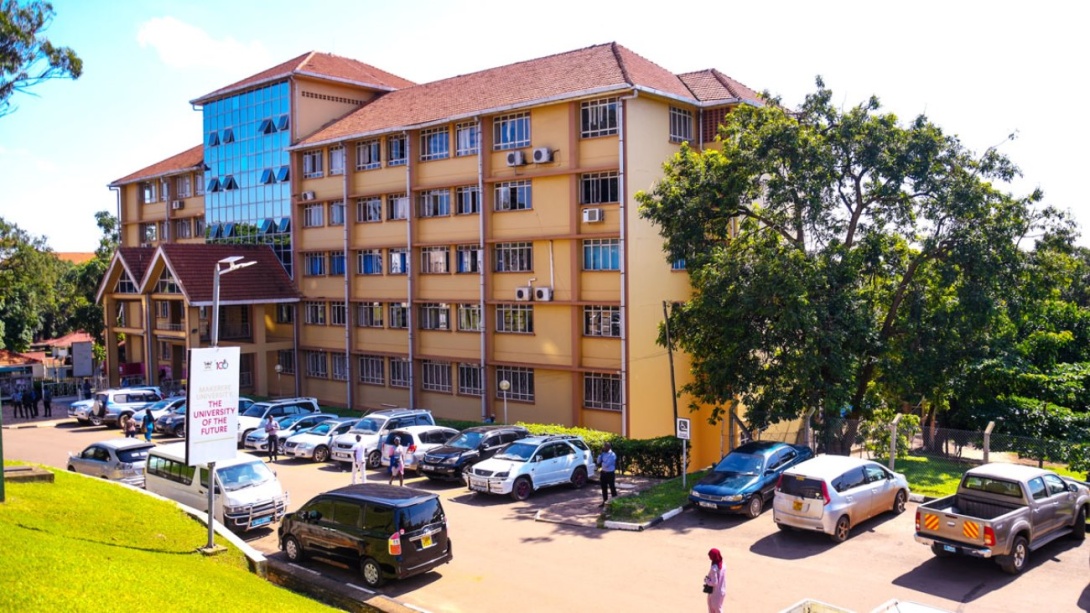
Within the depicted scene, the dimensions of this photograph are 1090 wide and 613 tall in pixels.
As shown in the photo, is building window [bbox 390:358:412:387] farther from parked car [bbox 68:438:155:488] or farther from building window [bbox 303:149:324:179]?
parked car [bbox 68:438:155:488]

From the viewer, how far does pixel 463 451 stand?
2369 cm

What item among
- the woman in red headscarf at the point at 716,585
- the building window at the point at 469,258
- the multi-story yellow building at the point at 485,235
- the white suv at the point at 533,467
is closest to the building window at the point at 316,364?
the multi-story yellow building at the point at 485,235

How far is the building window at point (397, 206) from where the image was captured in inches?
1490

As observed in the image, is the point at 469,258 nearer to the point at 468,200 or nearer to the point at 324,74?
the point at 468,200

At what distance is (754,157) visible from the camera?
23.1 metres

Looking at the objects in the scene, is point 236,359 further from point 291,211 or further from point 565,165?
point 291,211

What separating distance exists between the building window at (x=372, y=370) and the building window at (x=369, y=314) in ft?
5.50

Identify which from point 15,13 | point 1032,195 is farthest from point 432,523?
point 15,13

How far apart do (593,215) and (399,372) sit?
14.1 m

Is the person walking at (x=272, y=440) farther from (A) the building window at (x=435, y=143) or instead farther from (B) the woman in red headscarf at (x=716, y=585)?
(B) the woman in red headscarf at (x=716, y=585)

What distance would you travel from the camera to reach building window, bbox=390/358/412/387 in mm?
38469

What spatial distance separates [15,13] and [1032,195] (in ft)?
95.7

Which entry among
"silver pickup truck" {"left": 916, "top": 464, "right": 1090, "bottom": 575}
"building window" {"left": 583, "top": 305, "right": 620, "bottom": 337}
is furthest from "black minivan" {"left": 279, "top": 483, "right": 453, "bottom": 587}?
"building window" {"left": 583, "top": 305, "right": 620, "bottom": 337}

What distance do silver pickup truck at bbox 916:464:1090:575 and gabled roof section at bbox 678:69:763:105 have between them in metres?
19.8
